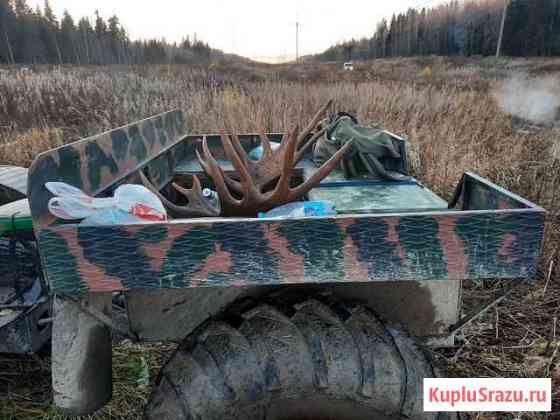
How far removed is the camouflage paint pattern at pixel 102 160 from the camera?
1531 millimetres

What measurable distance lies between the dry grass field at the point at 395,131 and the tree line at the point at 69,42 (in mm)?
32725

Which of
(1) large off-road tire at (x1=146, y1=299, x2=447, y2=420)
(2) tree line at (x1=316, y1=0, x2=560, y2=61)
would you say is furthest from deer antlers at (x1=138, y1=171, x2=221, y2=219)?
(2) tree line at (x1=316, y1=0, x2=560, y2=61)

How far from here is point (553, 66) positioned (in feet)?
70.7

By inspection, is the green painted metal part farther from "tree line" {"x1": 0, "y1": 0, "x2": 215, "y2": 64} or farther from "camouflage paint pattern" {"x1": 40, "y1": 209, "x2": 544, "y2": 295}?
"tree line" {"x1": 0, "y1": 0, "x2": 215, "y2": 64}

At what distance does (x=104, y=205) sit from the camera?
1.65 metres

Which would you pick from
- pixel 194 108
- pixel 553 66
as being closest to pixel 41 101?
pixel 194 108

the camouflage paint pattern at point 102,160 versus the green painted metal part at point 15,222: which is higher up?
the camouflage paint pattern at point 102,160

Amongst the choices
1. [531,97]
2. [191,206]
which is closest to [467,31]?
[531,97]

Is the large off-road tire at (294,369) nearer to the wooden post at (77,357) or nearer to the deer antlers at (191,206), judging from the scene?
the wooden post at (77,357)

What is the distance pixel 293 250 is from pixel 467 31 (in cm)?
4144

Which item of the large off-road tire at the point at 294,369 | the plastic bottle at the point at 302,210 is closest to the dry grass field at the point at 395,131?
the large off-road tire at the point at 294,369

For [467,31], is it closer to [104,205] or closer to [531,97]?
[531,97]

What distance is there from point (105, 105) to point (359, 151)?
7071 mm

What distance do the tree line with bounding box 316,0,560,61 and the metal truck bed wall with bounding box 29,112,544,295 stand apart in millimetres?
33959
